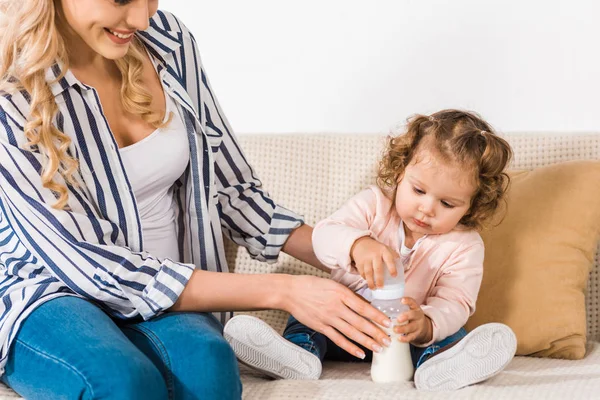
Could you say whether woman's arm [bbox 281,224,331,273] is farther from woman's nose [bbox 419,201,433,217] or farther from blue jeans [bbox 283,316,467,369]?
woman's nose [bbox 419,201,433,217]

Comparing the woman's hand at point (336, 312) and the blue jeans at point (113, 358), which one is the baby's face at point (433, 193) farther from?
the blue jeans at point (113, 358)

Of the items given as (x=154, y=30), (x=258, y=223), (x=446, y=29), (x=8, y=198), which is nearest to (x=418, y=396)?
(x=258, y=223)

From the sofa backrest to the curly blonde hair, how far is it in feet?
2.17

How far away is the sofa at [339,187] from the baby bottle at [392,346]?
0.02 meters

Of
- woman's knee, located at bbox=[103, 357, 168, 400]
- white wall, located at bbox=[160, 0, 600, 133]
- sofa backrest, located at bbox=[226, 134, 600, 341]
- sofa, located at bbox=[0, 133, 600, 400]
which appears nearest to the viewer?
woman's knee, located at bbox=[103, 357, 168, 400]

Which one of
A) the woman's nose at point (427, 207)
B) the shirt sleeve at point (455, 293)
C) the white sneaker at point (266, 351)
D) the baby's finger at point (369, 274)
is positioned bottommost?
the white sneaker at point (266, 351)

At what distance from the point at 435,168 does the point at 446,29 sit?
71 cm

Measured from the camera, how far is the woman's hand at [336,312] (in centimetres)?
146

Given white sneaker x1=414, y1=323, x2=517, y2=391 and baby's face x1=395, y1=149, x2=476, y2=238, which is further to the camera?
baby's face x1=395, y1=149, x2=476, y2=238

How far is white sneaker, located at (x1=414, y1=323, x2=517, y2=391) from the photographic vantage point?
4.76 feet

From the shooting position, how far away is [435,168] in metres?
1.59

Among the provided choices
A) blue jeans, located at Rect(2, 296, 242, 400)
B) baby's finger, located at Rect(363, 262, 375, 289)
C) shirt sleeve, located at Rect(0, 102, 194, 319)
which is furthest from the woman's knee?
baby's finger, located at Rect(363, 262, 375, 289)

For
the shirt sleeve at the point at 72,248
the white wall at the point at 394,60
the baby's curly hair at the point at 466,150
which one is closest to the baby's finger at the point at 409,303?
the baby's curly hair at the point at 466,150

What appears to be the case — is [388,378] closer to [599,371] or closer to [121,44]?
[599,371]
